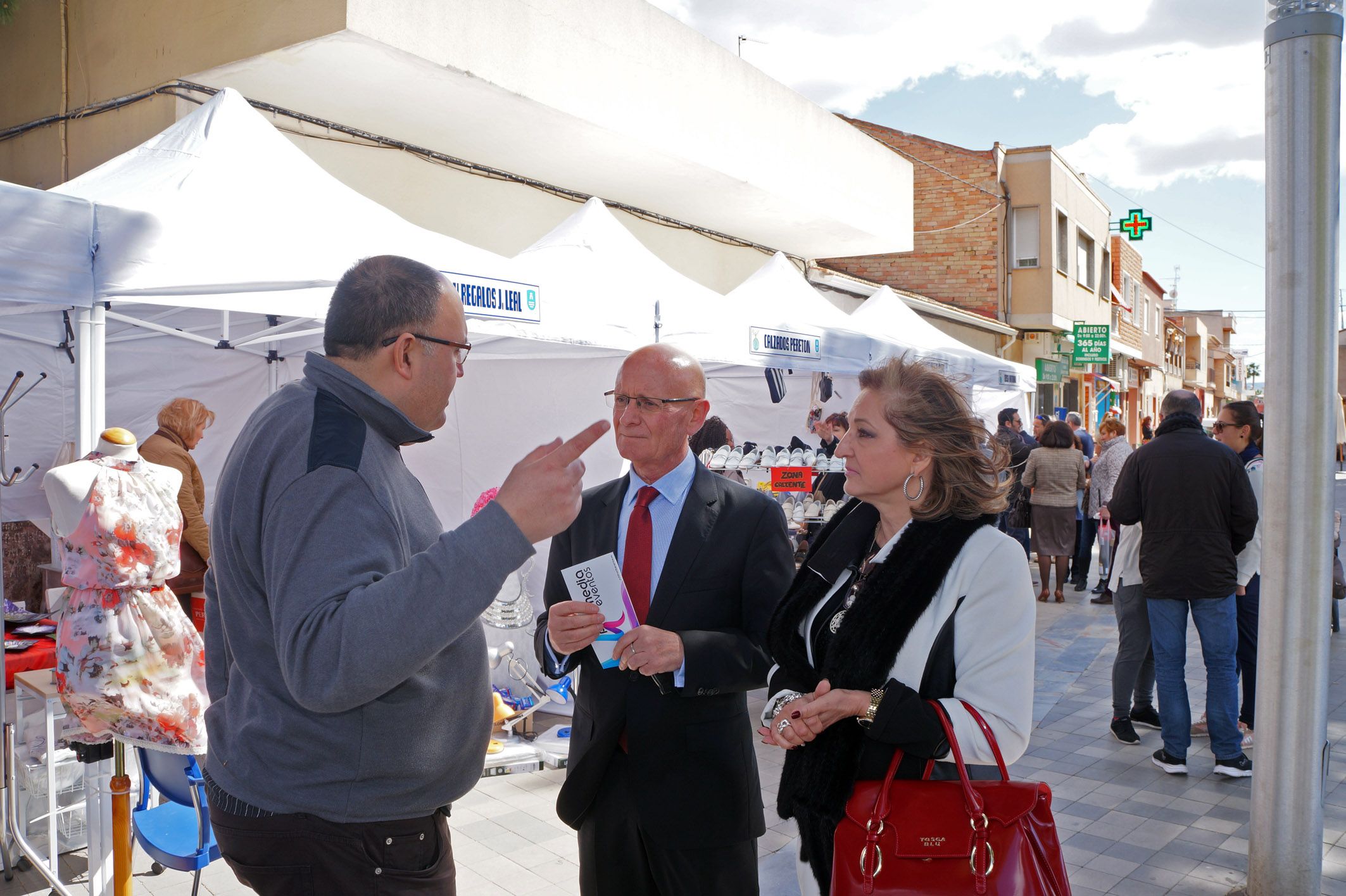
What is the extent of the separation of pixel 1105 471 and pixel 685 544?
30.2ft

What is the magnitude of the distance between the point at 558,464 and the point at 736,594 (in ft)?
3.67

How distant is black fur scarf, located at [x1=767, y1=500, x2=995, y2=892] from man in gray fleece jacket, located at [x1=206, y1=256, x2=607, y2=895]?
0.75 m

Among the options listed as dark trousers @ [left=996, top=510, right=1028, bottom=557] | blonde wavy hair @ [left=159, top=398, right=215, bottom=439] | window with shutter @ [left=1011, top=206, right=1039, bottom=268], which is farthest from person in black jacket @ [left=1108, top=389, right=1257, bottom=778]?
window with shutter @ [left=1011, top=206, right=1039, bottom=268]

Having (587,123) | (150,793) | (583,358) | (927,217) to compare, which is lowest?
(150,793)

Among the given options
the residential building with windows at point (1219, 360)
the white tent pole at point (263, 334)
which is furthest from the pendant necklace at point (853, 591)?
the residential building with windows at point (1219, 360)

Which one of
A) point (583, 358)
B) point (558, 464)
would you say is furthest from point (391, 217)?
point (558, 464)

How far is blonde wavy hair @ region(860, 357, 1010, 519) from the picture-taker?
2197mm

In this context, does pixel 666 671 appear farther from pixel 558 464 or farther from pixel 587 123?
pixel 587 123

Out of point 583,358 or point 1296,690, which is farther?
point 583,358

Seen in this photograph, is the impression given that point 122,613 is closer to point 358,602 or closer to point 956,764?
point 358,602

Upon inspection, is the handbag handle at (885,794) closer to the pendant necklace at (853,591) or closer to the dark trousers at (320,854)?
the pendant necklace at (853,591)

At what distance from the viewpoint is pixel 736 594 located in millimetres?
2525

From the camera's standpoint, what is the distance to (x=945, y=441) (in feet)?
7.38

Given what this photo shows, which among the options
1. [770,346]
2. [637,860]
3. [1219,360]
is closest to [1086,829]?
[637,860]
